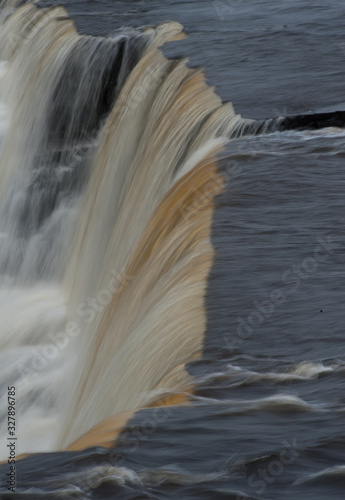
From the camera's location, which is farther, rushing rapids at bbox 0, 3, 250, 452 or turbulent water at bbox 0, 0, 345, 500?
rushing rapids at bbox 0, 3, 250, 452

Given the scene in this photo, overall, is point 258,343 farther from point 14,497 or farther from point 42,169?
point 42,169

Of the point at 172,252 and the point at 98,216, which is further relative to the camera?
the point at 98,216

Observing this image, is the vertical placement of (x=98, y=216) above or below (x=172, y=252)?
above

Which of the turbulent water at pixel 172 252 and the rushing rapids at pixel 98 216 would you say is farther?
the rushing rapids at pixel 98 216

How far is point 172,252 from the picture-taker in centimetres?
596

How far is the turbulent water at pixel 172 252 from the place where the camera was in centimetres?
364

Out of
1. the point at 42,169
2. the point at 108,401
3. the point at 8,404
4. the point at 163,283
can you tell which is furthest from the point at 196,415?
the point at 42,169

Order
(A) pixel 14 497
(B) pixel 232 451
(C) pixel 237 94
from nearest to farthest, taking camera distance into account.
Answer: (A) pixel 14 497
(B) pixel 232 451
(C) pixel 237 94

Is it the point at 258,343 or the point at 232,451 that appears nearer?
the point at 232,451

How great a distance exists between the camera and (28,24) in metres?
13.5

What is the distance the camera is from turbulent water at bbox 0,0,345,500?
3.64 m

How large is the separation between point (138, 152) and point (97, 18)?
13.1 ft

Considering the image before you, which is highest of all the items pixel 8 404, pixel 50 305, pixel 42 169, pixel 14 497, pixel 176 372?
pixel 42 169

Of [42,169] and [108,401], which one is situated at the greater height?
[42,169]
